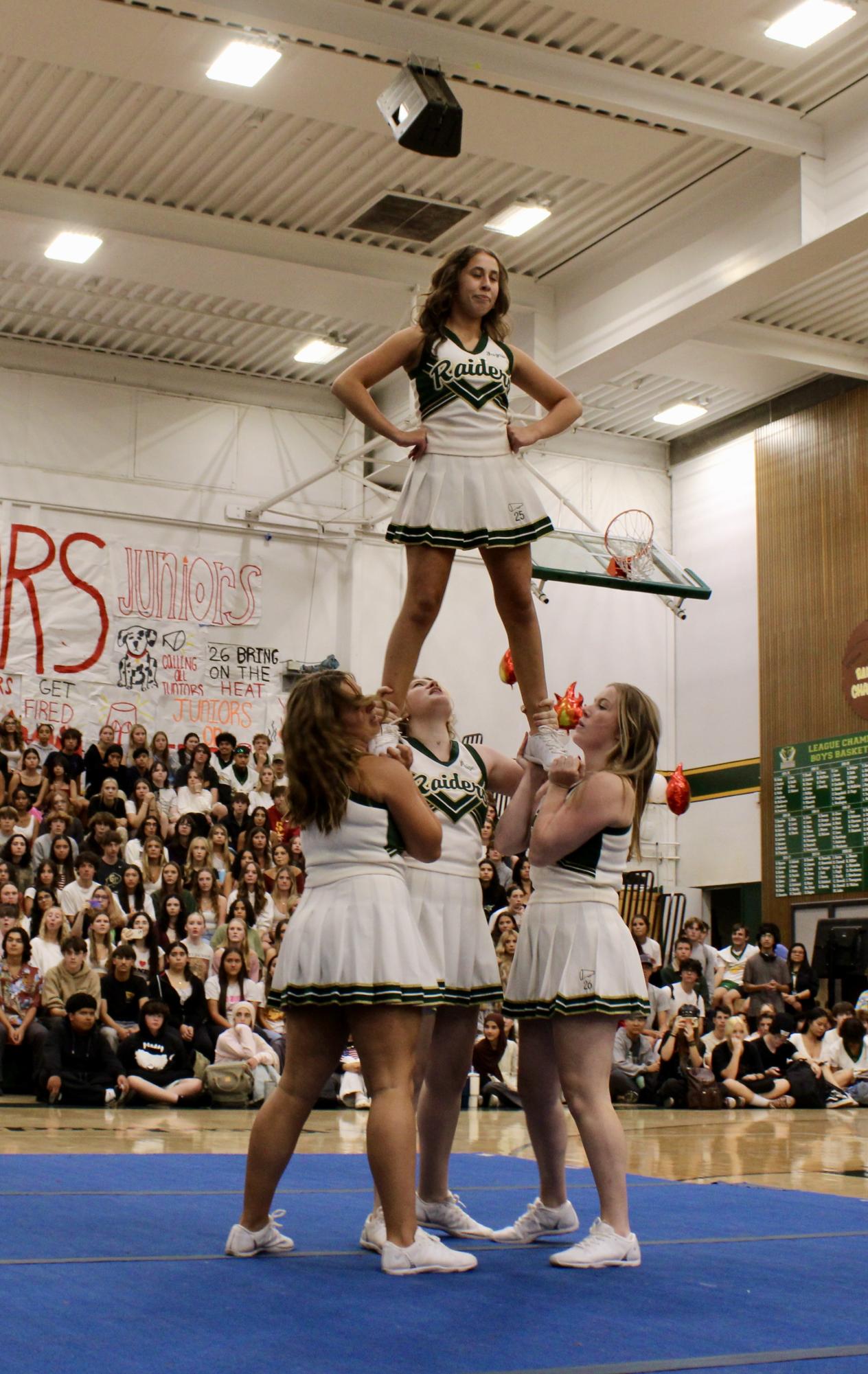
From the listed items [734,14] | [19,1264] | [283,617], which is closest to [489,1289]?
[19,1264]

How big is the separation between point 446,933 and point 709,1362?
1748 mm

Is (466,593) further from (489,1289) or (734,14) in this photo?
(489,1289)

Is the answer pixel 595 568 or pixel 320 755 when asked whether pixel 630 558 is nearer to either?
pixel 595 568

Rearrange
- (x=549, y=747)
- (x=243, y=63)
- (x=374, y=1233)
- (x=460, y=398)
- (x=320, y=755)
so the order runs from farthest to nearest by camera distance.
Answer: (x=243, y=63), (x=460, y=398), (x=549, y=747), (x=374, y=1233), (x=320, y=755)

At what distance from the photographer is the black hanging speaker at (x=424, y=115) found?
10141mm

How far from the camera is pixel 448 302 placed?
493 cm

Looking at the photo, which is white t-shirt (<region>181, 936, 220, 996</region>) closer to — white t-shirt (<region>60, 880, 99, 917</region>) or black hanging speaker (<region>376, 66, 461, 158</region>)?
white t-shirt (<region>60, 880, 99, 917</region>)

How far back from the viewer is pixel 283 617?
18172 mm

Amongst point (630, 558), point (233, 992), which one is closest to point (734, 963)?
point (630, 558)

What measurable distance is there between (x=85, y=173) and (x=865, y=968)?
1112 centimetres

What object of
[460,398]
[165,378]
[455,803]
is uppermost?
[165,378]

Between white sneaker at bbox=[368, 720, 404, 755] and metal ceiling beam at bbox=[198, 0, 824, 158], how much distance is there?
750 cm

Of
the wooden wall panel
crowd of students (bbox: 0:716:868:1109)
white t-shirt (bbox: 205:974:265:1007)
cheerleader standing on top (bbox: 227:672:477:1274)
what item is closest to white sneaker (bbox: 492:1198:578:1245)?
cheerleader standing on top (bbox: 227:672:477:1274)

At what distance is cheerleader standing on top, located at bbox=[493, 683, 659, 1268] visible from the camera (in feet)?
14.0
